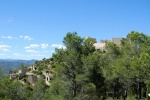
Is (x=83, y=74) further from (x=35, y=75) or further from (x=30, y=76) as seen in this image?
(x=35, y=75)

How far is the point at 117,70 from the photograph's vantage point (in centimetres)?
3988

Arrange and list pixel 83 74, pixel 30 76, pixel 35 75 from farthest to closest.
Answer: pixel 35 75, pixel 30 76, pixel 83 74

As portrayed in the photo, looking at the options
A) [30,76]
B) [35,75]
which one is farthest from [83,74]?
[35,75]

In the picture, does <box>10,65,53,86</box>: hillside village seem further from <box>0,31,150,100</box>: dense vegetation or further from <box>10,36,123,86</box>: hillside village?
<box>0,31,150,100</box>: dense vegetation

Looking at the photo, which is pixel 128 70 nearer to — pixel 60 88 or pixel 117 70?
pixel 117 70

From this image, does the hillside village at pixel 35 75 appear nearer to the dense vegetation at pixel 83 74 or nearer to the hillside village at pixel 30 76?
the hillside village at pixel 30 76

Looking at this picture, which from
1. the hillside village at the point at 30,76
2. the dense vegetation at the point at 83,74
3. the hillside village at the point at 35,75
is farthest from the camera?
the hillside village at the point at 35,75

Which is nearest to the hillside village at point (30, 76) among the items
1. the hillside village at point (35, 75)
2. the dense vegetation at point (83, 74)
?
the hillside village at point (35, 75)

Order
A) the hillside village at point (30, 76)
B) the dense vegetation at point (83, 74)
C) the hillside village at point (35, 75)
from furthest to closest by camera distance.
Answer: the hillside village at point (35, 75), the hillside village at point (30, 76), the dense vegetation at point (83, 74)

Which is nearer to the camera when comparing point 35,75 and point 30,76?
point 30,76

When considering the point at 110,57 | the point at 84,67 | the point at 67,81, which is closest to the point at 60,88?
the point at 67,81

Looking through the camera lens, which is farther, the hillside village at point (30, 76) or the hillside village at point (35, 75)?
the hillside village at point (35, 75)

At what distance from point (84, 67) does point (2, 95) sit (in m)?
10.5

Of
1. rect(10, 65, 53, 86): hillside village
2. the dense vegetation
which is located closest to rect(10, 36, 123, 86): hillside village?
rect(10, 65, 53, 86): hillside village
